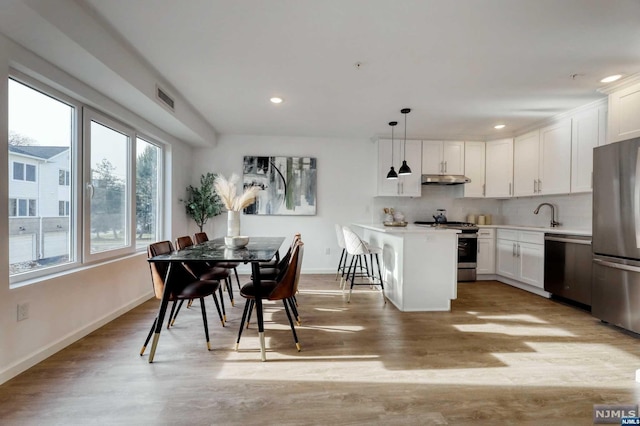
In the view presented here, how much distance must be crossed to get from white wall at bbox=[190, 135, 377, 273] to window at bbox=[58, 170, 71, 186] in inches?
95.8

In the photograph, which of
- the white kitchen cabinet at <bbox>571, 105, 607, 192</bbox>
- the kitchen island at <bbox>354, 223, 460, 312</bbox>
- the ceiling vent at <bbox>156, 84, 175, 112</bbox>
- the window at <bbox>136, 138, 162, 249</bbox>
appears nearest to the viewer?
→ the ceiling vent at <bbox>156, 84, 175, 112</bbox>

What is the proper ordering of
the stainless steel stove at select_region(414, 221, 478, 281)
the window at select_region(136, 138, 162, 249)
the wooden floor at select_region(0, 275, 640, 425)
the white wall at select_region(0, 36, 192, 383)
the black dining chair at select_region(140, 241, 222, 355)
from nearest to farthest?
the wooden floor at select_region(0, 275, 640, 425)
the white wall at select_region(0, 36, 192, 383)
the black dining chair at select_region(140, 241, 222, 355)
the window at select_region(136, 138, 162, 249)
the stainless steel stove at select_region(414, 221, 478, 281)

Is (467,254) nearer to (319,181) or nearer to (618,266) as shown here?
(618,266)

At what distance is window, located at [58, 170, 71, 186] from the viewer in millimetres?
2408

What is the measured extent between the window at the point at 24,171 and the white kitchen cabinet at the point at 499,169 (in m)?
5.82

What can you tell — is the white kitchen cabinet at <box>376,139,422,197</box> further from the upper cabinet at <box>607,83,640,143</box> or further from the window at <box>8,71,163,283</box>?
the window at <box>8,71,163,283</box>

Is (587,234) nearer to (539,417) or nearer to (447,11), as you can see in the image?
(539,417)

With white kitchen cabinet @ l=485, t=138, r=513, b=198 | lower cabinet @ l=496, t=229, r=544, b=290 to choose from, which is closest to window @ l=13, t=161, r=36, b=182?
lower cabinet @ l=496, t=229, r=544, b=290

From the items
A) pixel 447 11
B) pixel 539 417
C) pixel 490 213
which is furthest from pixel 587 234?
pixel 447 11

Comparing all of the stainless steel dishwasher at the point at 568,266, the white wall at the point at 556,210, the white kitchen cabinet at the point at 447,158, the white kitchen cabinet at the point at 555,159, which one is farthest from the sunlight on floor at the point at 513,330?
the white kitchen cabinet at the point at 447,158

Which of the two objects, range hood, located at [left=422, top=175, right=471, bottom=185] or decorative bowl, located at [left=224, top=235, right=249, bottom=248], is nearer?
decorative bowl, located at [left=224, top=235, right=249, bottom=248]

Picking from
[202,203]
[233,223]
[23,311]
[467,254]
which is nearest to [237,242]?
[233,223]

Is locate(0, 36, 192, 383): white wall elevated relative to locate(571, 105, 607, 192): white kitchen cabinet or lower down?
lower down

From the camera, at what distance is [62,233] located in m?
2.43
